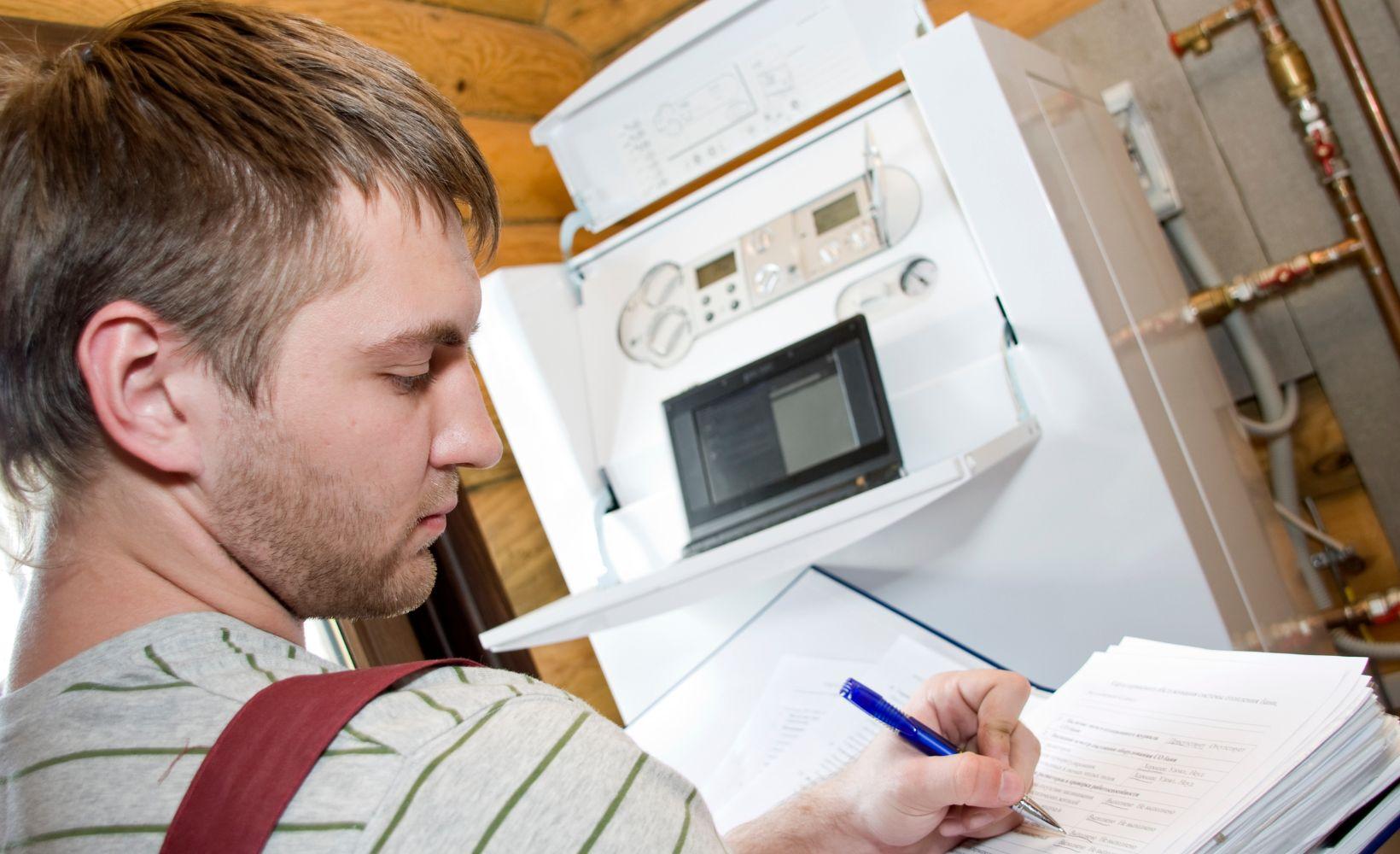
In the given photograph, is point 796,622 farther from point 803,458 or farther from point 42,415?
point 42,415

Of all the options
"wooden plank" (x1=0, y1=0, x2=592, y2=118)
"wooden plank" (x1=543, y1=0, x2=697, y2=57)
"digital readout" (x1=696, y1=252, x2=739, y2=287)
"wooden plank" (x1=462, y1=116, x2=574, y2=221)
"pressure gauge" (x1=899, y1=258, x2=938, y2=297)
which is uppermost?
"wooden plank" (x1=543, y1=0, x2=697, y2=57)

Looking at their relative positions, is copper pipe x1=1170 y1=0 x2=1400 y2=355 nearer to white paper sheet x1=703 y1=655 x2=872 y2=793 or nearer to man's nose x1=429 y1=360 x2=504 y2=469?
white paper sheet x1=703 y1=655 x2=872 y2=793

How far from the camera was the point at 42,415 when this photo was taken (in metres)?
0.61

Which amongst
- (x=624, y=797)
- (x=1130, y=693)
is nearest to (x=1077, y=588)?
(x=1130, y=693)

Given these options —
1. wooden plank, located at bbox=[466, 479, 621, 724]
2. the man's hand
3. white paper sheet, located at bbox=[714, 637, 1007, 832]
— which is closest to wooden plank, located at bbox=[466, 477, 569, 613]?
wooden plank, located at bbox=[466, 479, 621, 724]

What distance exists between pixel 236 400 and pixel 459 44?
1.43 meters

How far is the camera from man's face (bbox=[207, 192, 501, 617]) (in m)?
0.60

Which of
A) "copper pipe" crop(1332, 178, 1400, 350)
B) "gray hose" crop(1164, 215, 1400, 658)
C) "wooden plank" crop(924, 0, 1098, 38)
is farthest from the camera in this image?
"wooden plank" crop(924, 0, 1098, 38)

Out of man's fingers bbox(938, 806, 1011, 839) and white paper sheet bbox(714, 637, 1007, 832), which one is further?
white paper sheet bbox(714, 637, 1007, 832)

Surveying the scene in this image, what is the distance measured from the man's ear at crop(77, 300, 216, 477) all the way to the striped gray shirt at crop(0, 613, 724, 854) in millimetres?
114

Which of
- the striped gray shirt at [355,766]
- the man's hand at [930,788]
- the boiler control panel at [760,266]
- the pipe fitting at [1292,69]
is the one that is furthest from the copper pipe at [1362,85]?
the striped gray shirt at [355,766]

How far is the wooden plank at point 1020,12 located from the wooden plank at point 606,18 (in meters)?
0.52

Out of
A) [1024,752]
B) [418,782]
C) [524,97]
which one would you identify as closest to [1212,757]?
[1024,752]

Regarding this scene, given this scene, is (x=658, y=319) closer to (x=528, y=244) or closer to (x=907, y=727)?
(x=528, y=244)
